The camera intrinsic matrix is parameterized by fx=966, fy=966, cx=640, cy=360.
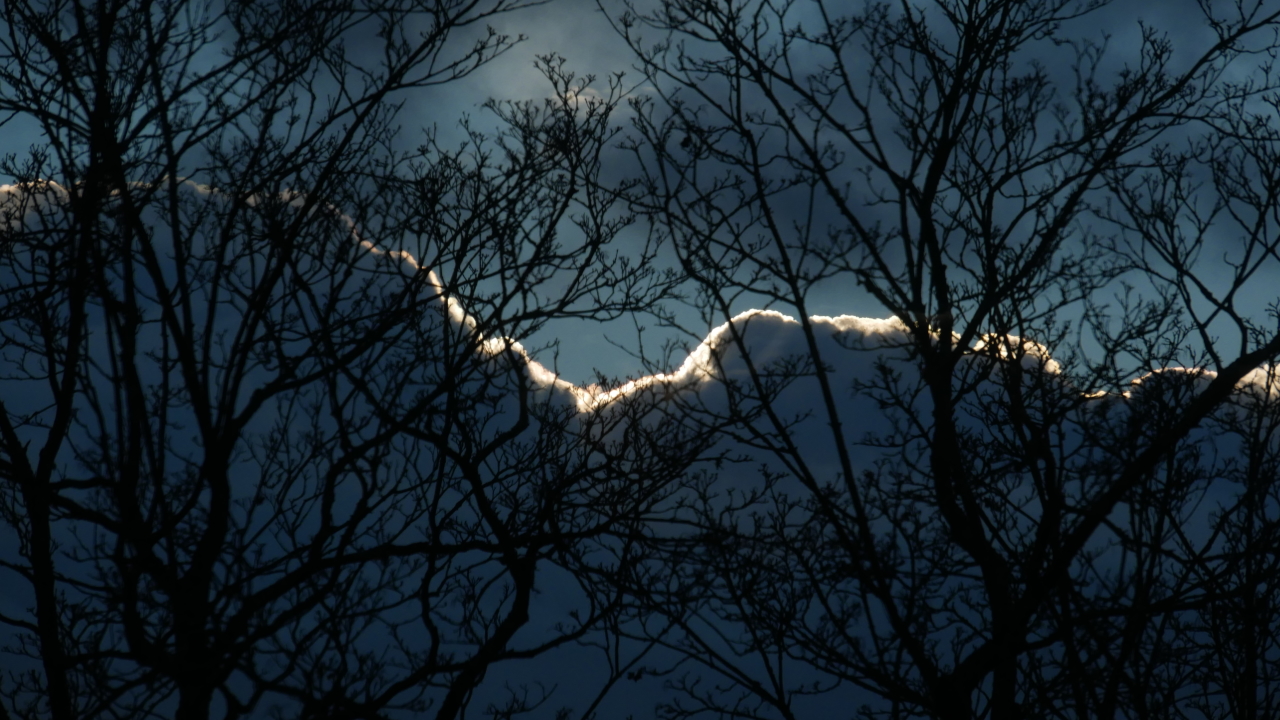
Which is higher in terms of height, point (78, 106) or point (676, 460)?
point (78, 106)

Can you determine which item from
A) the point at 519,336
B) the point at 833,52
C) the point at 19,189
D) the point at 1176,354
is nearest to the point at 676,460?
the point at 519,336

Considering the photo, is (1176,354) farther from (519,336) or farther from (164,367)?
(164,367)

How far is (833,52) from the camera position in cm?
629

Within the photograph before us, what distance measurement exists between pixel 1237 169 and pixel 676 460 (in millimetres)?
4612

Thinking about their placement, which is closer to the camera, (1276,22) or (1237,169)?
(1276,22)

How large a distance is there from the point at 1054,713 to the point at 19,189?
7438 mm

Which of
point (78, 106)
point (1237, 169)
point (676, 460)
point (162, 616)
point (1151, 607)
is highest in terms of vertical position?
point (1237, 169)

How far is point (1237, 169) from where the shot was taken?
23.1 ft

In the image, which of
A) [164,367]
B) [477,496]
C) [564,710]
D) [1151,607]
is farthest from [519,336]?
[1151,607]

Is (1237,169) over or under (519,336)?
over

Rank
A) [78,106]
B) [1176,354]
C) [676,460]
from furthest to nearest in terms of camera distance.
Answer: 1. [1176,354]
2. [676,460]
3. [78,106]

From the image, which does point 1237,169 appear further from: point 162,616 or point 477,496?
point 162,616

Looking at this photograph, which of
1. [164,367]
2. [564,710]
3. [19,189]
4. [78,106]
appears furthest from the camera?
[564,710]

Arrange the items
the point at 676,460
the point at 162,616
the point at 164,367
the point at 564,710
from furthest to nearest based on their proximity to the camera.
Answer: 1. the point at 564,710
2. the point at 676,460
3. the point at 162,616
4. the point at 164,367
